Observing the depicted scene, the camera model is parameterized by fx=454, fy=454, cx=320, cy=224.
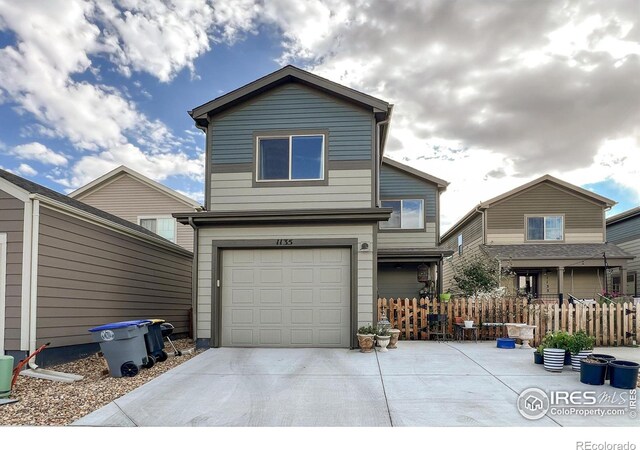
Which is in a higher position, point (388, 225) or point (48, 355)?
point (388, 225)

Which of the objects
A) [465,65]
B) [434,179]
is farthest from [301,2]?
[434,179]

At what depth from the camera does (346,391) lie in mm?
6477

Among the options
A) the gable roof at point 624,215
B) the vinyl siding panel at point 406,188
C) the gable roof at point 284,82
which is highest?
the gable roof at point 284,82

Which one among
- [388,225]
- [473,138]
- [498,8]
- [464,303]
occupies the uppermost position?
[498,8]

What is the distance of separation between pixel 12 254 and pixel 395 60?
1018 centimetres

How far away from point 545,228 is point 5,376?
800 inches

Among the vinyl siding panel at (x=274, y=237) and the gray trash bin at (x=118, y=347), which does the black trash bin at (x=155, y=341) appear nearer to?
the gray trash bin at (x=118, y=347)

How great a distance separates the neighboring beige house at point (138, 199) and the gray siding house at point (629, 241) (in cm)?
1960

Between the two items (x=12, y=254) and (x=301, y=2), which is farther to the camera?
(x=301, y=2)

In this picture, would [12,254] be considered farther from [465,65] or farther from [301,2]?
[465,65]

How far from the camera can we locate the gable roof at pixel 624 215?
69.4 feet

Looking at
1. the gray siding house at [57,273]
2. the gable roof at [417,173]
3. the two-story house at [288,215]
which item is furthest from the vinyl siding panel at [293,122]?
the gable roof at [417,173]

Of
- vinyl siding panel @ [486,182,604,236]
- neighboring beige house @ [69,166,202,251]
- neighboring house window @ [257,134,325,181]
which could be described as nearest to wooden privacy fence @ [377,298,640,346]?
neighboring house window @ [257,134,325,181]
